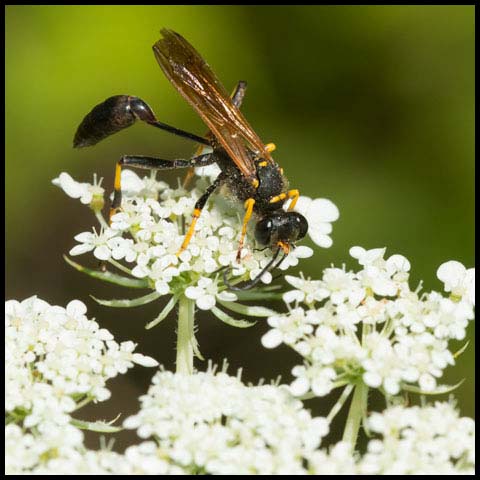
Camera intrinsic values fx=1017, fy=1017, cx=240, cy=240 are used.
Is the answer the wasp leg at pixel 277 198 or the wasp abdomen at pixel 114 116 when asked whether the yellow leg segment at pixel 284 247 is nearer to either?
the wasp leg at pixel 277 198

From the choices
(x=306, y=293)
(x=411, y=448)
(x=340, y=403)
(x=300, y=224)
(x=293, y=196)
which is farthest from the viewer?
(x=293, y=196)

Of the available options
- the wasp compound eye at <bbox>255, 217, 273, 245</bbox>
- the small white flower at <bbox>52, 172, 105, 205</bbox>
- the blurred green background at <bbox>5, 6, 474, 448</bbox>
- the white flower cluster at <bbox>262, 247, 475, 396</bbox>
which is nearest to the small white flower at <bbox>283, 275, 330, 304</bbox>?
the white flower cluster at <bbox>262, 247, 475, 396</bbox>

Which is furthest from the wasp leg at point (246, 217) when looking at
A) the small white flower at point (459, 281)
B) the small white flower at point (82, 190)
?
the small white flower at point (459, 281)

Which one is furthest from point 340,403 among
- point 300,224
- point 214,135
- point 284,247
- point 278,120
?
point 278,120

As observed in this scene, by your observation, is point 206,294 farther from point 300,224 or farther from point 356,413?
point 356,413

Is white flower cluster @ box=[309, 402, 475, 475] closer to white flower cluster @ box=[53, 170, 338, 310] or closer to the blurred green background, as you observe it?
white flower cluster @ box=[53, 170, 338, 310]

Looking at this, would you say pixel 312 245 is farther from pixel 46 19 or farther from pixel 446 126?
pixel 46 19
